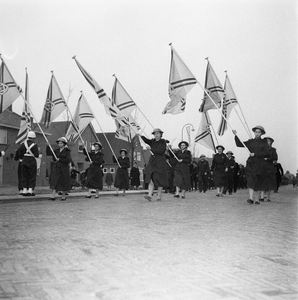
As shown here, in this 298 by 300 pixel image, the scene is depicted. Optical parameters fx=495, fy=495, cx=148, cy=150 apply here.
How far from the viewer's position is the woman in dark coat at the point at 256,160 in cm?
1211

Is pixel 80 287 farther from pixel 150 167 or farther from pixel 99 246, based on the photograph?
pixel 150 167

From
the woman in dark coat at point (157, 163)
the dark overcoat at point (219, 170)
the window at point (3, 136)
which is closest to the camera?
the woman in dark coat at point (157, 163)

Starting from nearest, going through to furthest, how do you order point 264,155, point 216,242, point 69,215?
point 216,242, point 69,215, point 264,155

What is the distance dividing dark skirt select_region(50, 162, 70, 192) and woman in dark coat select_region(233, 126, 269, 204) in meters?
5.11

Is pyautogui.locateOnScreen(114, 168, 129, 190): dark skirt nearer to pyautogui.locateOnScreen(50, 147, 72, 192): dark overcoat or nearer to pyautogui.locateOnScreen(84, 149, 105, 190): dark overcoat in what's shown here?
pyautogui.locateOnScreen(84, 149, 105, 190): dark overcoat

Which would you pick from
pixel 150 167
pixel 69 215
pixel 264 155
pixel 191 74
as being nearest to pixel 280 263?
pixel 69 215

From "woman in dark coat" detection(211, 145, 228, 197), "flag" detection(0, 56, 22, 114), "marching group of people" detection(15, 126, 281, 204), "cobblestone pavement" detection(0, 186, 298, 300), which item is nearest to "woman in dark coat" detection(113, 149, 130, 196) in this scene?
"marching group of people" detection(15, 126, 281, 204)

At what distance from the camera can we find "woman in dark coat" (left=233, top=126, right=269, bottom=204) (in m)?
12.1

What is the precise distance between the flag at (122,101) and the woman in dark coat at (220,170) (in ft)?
11.7

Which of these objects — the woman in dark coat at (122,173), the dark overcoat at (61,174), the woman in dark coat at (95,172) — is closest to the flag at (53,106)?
the woman in dark coat at (95,172)

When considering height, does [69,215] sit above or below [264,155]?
below

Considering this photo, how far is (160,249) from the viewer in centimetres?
519

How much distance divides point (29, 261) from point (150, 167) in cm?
910

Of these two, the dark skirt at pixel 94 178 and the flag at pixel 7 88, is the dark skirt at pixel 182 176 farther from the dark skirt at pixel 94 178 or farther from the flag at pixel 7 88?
the flag at pixel 7 88
